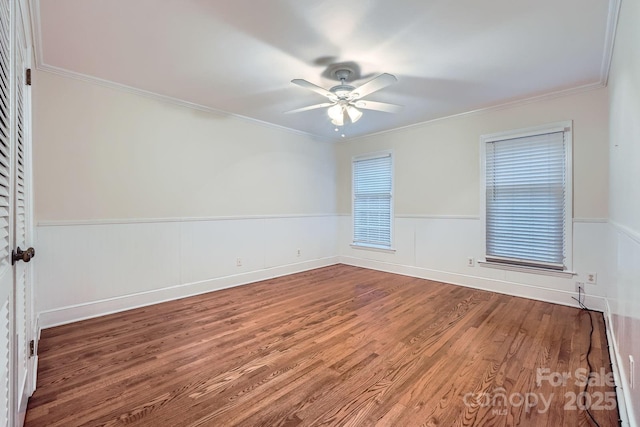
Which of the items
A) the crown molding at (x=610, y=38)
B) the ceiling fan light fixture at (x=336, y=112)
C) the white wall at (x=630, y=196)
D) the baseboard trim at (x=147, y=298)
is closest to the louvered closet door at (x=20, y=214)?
the baseboard trim at (x=147, y=298)

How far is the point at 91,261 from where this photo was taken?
118 inches

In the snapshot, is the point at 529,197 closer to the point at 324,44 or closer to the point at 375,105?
the point at 375,105

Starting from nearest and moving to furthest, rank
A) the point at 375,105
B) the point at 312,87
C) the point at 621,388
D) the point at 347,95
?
1. the point at 621,388
2. the point at 312,87
3. the point at 347,95
4. the point at 375,105

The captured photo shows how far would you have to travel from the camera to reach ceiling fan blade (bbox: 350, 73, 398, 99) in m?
2.36

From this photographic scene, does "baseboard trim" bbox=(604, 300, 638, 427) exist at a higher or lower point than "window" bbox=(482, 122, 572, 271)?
lower

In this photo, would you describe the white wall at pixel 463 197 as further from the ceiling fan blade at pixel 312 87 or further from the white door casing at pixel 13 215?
the white door casing at pixel 13 215

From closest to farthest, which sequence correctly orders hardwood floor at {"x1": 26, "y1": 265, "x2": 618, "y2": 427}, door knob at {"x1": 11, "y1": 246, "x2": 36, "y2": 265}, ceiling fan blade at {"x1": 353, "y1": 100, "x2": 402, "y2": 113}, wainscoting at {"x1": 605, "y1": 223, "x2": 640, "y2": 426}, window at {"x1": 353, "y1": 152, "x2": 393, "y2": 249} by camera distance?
door knob at {"x1": 11, "y1": 246, "x2": 36, "y2": 265}, wainscoting at {"x1": 605, "y1": 223, "x2": 640, "y2": 426}, hardwood floor at {"x1": 26, "y1": 265, "x2": 618, "y2": 427}, ceiling fan blade at {"x1": 353, "y1": 100, "x2": 402, "y2": 113}, window at {"x1": 353, "y1": 152, "x2": 393, "y2": 249}

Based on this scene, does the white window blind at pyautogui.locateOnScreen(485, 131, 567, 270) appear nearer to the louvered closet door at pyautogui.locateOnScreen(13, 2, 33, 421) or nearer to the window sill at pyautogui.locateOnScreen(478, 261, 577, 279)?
the window sill at pyautogui.locateOnScreen(478, 261, 577, 279)

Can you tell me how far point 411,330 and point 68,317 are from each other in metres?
3.36

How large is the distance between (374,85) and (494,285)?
3.08 meters

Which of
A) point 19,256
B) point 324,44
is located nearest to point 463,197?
point 324,44

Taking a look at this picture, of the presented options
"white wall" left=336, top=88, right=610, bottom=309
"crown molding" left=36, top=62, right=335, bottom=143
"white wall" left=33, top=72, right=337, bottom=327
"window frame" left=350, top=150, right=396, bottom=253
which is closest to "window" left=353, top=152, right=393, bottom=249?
"window frame" left=350, top=150, right=396, bottom=253

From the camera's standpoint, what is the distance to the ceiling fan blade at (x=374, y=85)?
2.36 metres

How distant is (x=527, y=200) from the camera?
3.57 metres
